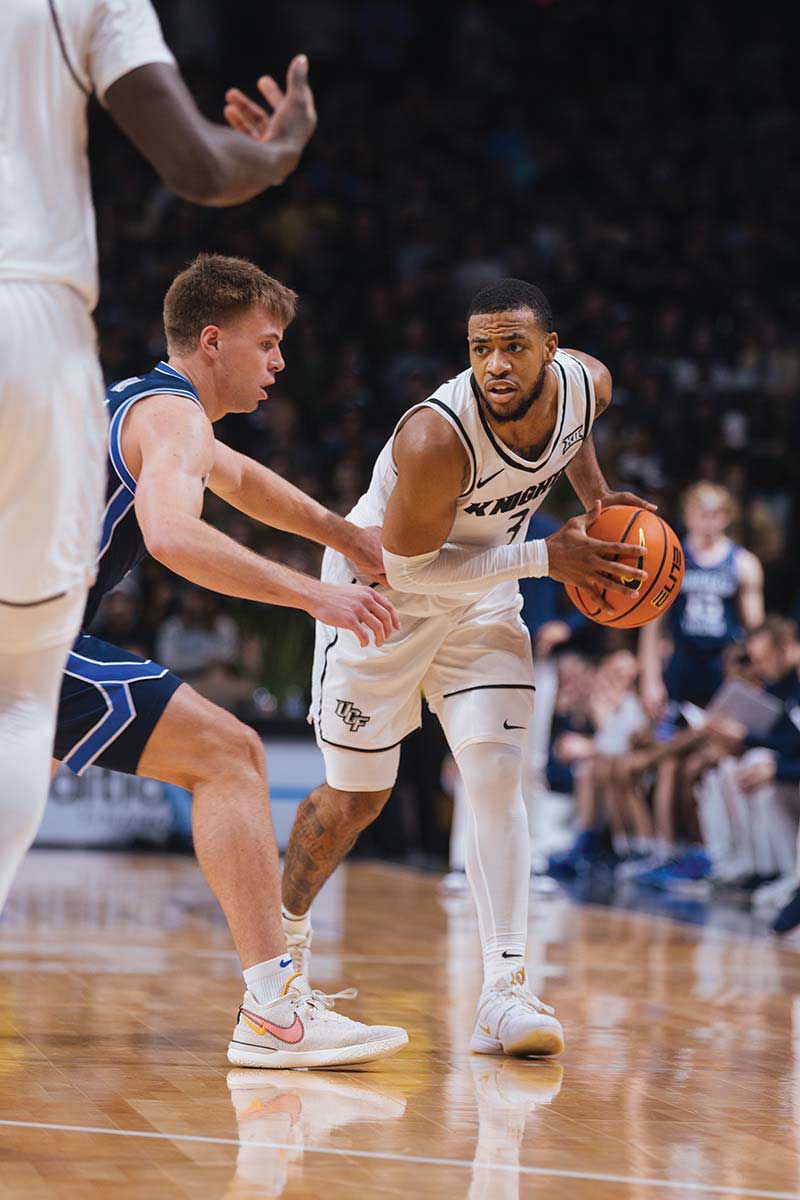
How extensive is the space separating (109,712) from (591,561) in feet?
4.03

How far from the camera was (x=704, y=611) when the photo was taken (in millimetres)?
9969

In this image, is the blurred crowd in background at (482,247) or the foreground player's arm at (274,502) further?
the blurred crowd in background at (482,247)

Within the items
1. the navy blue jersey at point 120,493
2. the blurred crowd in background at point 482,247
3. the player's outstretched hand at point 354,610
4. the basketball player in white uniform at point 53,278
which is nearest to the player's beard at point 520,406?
the navy blue jersey at point 120,493

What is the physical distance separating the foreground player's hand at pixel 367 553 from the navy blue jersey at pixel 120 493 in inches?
23.5

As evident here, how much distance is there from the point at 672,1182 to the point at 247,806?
1.29 meters

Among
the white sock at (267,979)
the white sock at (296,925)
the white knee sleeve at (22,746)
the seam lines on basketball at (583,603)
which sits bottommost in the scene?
the white sock at (267,979)

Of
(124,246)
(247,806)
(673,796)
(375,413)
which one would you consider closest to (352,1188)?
(247,806)

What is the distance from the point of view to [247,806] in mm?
3730

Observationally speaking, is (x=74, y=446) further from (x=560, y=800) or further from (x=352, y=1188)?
(x=560, y=800)

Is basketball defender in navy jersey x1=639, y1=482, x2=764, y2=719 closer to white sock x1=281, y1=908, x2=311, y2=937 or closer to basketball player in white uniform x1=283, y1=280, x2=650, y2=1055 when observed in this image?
basketball player in white uniform x1=283, y1=280, x2=650, y2=1055

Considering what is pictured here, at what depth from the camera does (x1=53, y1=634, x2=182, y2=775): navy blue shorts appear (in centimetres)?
372

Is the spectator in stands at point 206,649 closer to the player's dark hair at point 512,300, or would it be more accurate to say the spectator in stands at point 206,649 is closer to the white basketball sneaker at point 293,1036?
the player's dark hair at point 512,300

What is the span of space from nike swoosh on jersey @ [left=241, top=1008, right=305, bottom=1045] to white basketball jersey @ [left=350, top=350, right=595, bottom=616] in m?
1.17

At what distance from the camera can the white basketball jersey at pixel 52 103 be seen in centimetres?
247
